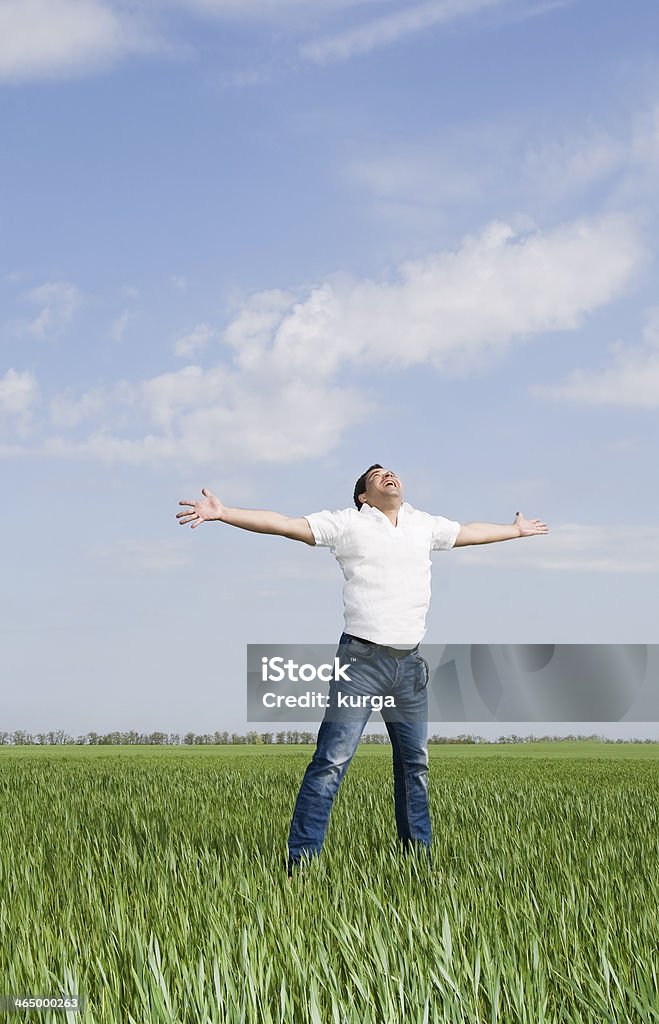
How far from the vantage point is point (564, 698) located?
13.1 meters

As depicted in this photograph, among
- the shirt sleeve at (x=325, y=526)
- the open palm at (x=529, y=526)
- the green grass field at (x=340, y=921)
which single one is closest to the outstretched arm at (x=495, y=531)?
the open palm at (x=529, y=526)

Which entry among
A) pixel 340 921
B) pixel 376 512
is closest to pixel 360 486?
pixel 376 512

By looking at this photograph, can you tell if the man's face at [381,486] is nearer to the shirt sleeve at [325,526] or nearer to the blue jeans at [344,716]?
the shirt sleeve at [325,526]

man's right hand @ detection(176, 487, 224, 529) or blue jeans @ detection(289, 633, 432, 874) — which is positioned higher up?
man's right hand @ detection(176, 487, 224, 529)

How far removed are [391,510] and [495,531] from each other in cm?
88

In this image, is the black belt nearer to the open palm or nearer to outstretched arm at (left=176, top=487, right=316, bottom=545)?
outstretched arm at (left=176, top=487, right=316, bottom=545)

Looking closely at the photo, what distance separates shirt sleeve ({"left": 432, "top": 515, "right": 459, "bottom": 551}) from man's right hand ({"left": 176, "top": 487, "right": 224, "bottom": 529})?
1.46 metres

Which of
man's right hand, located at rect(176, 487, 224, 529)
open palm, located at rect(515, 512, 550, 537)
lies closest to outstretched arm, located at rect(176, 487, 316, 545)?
man's right hand, located at rect(176, 487, 224, 529)

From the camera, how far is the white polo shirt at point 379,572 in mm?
5430

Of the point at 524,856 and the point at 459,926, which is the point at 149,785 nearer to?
the point at 524,856

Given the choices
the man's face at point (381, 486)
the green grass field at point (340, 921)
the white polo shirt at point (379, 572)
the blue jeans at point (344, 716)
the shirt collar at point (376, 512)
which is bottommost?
the green grass field at point (340, 921)

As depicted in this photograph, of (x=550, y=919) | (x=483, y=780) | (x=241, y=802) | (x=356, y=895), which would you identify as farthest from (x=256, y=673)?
(x=483, y=780)

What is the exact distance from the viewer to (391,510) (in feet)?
18.9

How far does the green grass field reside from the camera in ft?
9.95
